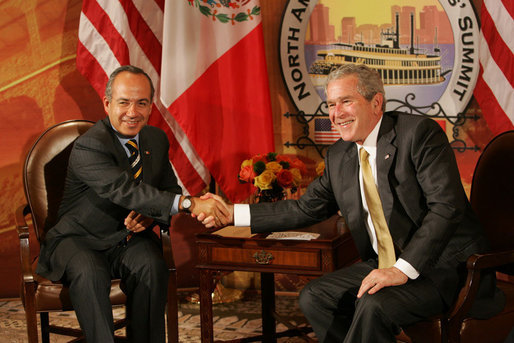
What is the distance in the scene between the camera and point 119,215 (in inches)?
133

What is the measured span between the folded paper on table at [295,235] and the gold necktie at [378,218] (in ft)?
1.30

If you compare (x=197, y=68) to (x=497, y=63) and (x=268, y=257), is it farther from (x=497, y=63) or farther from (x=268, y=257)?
(x=497, y=63)

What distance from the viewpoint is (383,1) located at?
4332 millimetres

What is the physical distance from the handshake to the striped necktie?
347 millimetres

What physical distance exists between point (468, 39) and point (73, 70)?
2.89 meters

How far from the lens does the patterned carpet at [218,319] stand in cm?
396

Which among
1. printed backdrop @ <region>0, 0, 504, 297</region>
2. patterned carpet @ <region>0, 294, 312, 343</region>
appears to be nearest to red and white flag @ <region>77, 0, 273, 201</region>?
printed backdrop @ <region>0, 0, 504, 297</region>

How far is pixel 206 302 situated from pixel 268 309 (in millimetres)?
521

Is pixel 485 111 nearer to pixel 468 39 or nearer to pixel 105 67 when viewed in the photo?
pixel 468 39

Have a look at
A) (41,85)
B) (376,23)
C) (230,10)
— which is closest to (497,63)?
(376,23)

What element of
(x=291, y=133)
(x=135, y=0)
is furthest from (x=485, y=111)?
(x=135, y=0)

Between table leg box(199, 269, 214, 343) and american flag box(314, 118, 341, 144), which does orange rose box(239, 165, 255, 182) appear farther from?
american flag box(314, 118, 341, 144)

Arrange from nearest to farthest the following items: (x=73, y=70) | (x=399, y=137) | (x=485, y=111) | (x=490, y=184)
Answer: (x=399, y=137)
(x=490, y=184)
(x=485, y=111)
(x=73, y=70)

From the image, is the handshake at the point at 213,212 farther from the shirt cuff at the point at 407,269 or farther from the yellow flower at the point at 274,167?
the shirt cuff at the point at 407,269
